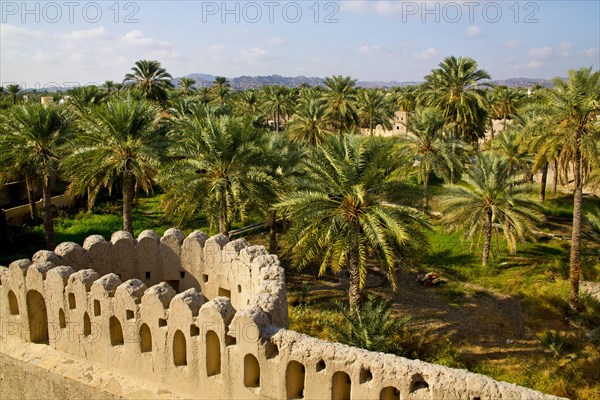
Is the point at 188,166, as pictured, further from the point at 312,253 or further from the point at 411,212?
the point at 411,212

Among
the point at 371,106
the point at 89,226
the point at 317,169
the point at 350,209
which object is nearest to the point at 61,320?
the point at 317,169

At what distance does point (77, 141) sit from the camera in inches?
734

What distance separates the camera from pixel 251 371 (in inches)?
388

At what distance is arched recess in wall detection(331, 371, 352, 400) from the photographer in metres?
9.01

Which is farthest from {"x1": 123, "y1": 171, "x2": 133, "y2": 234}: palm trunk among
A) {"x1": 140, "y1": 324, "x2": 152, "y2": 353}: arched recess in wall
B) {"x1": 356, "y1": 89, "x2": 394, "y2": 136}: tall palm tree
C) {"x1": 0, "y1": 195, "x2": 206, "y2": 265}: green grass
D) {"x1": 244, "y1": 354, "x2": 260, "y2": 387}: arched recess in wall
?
{"x1": 356, "y1": 89, "x2": 394, "y2": 136}: tall palm tree

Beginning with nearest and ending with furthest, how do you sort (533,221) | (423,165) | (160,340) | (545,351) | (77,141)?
(160,340)
(545,351)
(77,141)
(533,221)
(423,165)

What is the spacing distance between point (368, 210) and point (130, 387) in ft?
23.6

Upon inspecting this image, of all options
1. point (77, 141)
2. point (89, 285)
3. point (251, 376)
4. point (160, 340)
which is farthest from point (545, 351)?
point (77, 141)

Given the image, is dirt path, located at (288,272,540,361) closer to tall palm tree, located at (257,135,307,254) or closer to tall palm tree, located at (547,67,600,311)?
tall palm tree, located at (257,135,307,254)

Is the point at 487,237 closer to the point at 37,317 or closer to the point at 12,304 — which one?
the point at 37,317

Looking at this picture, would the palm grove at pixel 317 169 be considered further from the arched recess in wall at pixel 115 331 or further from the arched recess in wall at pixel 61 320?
the arched recess in wall at pixel 61 320

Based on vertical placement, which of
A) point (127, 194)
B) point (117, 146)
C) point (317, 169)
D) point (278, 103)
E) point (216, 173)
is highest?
point (278, 103)

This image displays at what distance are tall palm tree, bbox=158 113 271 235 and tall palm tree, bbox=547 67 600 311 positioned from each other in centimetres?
993

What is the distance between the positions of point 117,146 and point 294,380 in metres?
11.4
